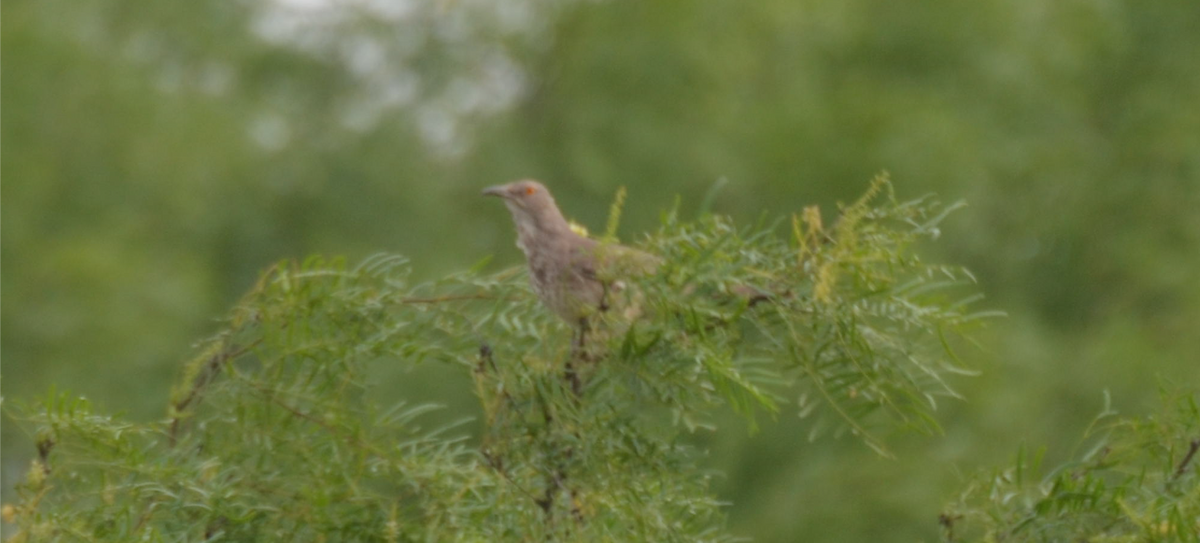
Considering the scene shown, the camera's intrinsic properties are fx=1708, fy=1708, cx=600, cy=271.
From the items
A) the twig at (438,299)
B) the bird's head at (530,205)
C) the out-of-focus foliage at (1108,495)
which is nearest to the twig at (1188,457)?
the out-of-focus foliage at (1108,495)

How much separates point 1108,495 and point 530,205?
2.28m

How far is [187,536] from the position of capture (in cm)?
246

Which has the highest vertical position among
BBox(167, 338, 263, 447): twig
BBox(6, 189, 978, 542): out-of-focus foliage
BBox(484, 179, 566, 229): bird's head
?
BBox(484, 179, 566, 229): bird's head

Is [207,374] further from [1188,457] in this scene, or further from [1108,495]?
[1188,457]

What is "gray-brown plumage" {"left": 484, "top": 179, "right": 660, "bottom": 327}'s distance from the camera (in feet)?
8.76

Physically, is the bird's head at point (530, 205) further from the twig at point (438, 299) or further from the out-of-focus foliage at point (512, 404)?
the out-of-focus foliage at point (512, 404)

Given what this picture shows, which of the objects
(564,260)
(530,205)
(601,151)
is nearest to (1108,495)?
(564,260)

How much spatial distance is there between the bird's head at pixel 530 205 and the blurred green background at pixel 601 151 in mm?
7193

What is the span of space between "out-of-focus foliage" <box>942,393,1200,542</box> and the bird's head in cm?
179

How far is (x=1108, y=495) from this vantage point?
7.97ft

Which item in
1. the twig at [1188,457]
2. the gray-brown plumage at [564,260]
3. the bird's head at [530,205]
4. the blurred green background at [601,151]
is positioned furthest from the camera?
the blurred green background at [601,151]

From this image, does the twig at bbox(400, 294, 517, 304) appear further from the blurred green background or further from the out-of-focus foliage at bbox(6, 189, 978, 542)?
the blurred green background

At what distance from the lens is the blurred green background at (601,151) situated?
13.4 metres

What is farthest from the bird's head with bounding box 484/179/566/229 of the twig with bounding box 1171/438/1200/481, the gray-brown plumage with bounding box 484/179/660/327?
the twig with bounding box 1171/438/1200/481
